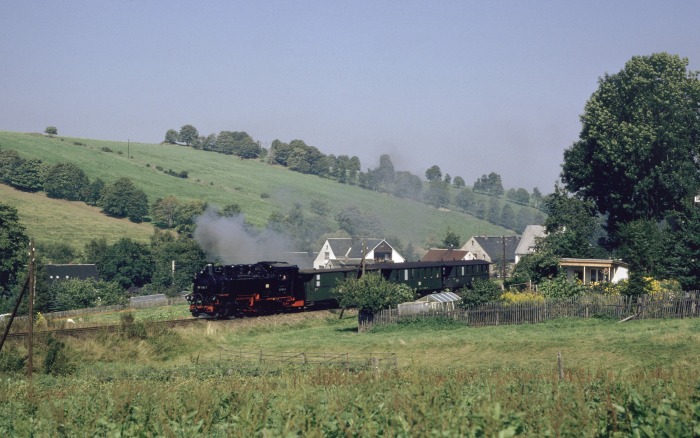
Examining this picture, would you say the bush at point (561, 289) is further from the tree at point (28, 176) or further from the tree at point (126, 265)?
the tree at point (28, 176)

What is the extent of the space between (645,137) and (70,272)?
73226mm

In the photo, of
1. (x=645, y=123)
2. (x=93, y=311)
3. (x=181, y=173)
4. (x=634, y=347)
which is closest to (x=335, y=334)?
(x=634, y=347)

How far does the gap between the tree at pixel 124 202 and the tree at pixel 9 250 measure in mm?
59329

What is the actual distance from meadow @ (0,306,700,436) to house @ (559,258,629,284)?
66.6ft

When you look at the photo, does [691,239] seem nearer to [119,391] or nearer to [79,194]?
[119,391]

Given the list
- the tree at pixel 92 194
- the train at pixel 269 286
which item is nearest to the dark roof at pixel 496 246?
the train at pixel 269 286

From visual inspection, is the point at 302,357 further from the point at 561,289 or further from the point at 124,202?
the point at 124,202

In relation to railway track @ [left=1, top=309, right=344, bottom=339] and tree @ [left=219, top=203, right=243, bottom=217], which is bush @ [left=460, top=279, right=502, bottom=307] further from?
tree @ [left=219, top=203, right=243, bottom=217]

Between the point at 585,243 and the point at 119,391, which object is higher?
the point at 585,243

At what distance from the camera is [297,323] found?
5466cm

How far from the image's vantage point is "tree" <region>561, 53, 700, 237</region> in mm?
72625

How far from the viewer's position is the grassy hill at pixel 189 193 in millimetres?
136125

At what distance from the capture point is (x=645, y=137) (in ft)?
239

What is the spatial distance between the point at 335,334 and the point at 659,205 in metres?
44.8
